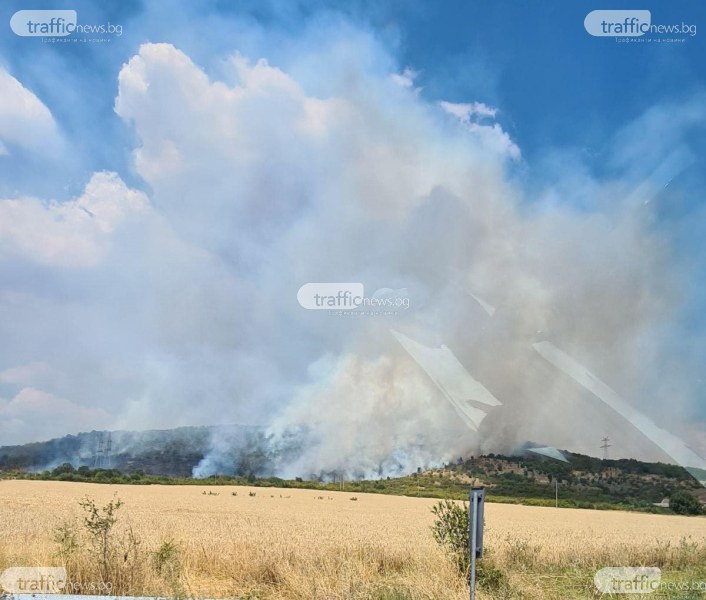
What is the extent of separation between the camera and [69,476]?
6619cm

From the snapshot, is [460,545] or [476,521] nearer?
[476,521]

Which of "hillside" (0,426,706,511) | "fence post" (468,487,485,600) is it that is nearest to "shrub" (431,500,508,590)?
"fence post" (468,487,485,600)

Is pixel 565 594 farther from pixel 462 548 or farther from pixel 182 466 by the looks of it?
pixel 182 466

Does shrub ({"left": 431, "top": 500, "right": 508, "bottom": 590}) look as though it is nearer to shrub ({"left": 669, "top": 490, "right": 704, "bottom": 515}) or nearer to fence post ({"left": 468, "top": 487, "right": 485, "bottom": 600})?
fence post ({"left": 468, "top": 487, "right": 485, "bottom": 600})

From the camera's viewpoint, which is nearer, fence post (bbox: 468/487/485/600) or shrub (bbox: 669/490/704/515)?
fence post (bbox: 468/487/485/600)

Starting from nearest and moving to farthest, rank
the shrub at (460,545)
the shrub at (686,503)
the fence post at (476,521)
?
the fence post at (476,521) < the shrub at (460,545) < the shrub at (686,503)

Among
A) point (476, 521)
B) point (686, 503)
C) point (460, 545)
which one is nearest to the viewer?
point (476, 521)

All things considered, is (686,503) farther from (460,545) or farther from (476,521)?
(476,521)

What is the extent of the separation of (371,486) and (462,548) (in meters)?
66.2

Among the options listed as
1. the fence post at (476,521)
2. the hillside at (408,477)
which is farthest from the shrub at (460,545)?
the hillside at (408,477)

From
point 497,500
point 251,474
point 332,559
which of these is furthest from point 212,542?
point 251,474

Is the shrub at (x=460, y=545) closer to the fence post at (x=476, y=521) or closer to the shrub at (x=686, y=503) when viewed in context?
the fence post at (x=476, y=521)

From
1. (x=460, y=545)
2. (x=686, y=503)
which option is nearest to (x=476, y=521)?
(x=460, y=545)

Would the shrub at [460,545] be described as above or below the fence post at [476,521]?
below
